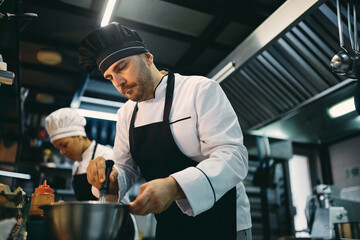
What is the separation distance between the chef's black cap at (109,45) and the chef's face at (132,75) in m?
0.02

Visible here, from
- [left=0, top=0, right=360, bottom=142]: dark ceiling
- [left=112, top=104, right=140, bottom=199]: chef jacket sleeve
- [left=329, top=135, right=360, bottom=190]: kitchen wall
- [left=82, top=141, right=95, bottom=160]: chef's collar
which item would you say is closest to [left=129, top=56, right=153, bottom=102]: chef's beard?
[left=112, top=104, right=140, bottom=199]: chef jacket sleeve

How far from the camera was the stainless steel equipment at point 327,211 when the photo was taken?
2688mm

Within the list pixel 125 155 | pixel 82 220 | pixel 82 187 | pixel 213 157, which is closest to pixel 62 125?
pixel 82 187

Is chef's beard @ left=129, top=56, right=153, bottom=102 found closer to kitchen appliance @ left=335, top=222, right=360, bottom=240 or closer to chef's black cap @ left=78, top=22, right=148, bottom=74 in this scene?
chef's black cap @ left=78, top=22, right=148, bottom=74

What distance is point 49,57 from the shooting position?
11.7ft

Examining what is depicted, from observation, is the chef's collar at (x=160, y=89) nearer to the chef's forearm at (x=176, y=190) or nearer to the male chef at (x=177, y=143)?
the male chef at (x=177, y=143)

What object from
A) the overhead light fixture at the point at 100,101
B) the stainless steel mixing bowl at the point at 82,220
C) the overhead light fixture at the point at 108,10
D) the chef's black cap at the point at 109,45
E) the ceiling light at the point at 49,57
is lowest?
the stainless steel mixing bowl at the point at 82,220

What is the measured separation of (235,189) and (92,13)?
223 cm

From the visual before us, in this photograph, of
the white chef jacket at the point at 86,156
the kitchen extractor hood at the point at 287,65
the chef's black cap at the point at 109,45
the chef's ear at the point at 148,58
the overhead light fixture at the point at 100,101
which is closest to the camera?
the chef's black cap at the point at 109,45

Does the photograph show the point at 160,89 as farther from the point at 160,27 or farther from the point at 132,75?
the point at 160,27

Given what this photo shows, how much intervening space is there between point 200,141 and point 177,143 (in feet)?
0.32

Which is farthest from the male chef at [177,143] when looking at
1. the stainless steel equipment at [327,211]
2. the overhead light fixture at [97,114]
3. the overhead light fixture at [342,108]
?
the overhead light fixture at [97,114]

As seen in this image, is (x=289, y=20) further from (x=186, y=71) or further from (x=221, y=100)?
(x=186, y=71)

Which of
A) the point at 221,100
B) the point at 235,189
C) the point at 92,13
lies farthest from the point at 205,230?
the point at 92,13
